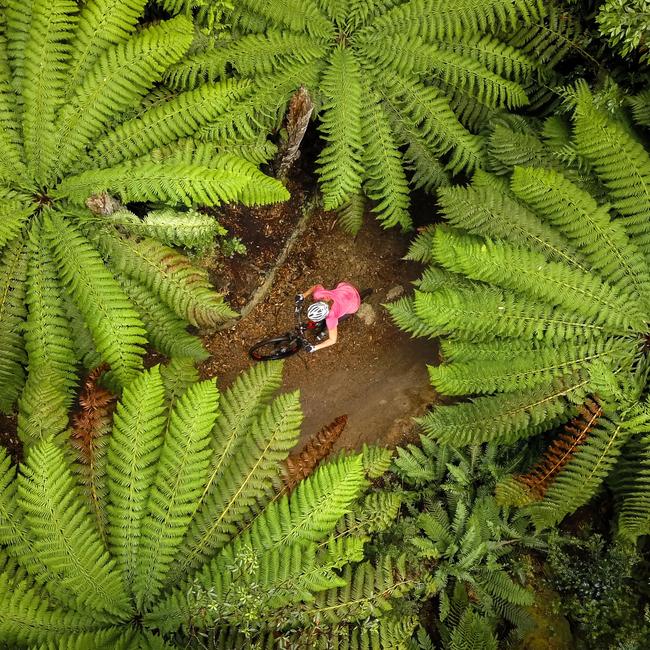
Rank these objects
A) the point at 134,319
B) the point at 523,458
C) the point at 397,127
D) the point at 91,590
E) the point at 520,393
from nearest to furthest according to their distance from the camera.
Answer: the point at 91,590 → the point at 134,319 → the point at 520,393 → the point at 397,127 → the point at 523,458

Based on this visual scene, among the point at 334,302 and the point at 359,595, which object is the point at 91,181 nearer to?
the point at 334,302

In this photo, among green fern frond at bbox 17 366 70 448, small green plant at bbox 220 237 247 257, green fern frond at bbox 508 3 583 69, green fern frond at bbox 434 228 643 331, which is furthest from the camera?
small green plant at bbox 220 237 247 257

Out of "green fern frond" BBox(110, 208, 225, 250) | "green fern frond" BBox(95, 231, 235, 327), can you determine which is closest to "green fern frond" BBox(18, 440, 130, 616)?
"green fern frond" BBox(95, 231, 235, 327)

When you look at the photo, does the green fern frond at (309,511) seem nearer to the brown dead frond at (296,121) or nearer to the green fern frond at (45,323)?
the green fern frond at (45,323)

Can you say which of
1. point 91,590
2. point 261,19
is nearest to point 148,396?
point 91,590

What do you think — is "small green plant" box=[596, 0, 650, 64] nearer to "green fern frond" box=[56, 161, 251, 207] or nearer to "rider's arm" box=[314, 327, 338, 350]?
"green fern frond" box=[56, 161, 251, 207]

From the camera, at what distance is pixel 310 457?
6453 mm

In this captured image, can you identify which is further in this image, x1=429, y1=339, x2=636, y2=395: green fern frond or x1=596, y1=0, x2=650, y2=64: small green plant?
x1=429, y1=339, x2=636, y2=395: green fern frond

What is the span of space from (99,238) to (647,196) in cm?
632

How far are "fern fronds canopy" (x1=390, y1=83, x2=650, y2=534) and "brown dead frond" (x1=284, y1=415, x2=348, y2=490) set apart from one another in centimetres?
137

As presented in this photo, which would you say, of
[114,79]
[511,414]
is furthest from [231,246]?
[511,414]

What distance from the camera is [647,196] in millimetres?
6414

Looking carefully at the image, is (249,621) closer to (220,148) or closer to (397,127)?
(220,148)

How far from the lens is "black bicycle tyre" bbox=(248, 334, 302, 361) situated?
794cm
